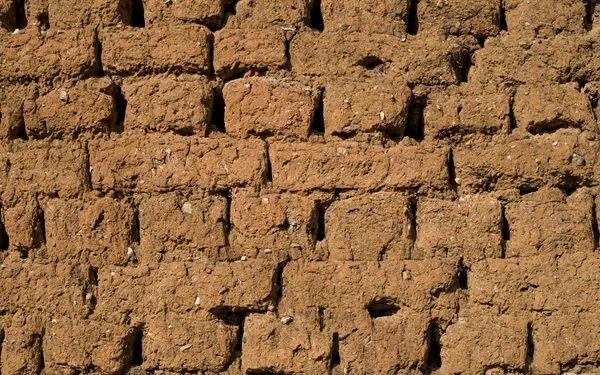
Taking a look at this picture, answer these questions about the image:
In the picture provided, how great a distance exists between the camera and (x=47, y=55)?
2869 mm

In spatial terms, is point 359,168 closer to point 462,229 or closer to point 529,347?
point 462,229

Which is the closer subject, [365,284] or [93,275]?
[365,284]

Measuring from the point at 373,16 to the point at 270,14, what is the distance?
457mm

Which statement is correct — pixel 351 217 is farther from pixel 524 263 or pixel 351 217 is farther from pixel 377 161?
pixel 524 263

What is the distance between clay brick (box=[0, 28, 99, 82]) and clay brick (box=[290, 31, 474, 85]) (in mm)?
924

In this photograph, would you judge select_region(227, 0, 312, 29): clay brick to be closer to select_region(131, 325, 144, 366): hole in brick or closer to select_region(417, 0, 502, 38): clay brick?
select_region(417, 0, 502, 38): clay brick

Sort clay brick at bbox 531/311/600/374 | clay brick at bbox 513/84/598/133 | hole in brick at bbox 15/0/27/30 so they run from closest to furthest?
clay brick at bbox 531/311/600/374 → clay brick at bbox 513/84/598/133 → hole in brick at bbox 15/0/27/30

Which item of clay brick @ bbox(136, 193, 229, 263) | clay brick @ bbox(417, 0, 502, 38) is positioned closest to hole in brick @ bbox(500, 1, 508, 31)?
clay brick @ bbox(417, 0, 502, 38)

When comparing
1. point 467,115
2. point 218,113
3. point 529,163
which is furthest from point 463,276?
point 218,113

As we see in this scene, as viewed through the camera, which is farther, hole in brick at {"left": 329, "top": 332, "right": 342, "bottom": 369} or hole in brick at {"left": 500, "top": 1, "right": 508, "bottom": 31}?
hole in brick at {"left": 500, "top": 1, "right": 508, "bottom": 31}

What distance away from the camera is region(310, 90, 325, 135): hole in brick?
2.82m

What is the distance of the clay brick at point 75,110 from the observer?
9.31ft

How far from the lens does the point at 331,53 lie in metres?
2.81

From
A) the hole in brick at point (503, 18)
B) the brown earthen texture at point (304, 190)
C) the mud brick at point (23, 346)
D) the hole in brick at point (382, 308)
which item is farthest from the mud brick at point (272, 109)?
the mud brick at point (23, 346)
